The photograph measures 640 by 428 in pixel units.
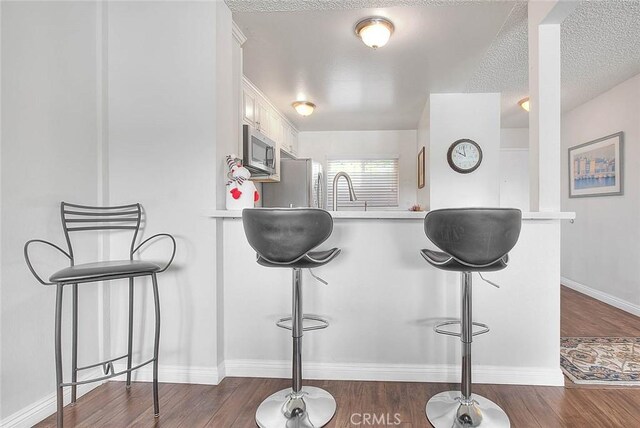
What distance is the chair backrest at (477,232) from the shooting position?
1389 mm

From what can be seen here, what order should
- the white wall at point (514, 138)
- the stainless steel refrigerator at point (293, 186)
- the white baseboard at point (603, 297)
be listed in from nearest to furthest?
the white baseboard at point (603, 297) → the stainless steel refrigerator at point (293, 186) → the white wall at point (514, 138)

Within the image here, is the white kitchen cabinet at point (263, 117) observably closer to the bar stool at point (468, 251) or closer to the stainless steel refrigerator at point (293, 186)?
the stainless steel refrigerator at point (293, 186)

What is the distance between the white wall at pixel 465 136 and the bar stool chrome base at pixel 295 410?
2.94 m

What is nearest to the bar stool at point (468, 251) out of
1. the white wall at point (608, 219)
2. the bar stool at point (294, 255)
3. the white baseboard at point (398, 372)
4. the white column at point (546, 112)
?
the white baseboard at point (398, 372)

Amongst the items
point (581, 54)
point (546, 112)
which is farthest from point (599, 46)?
point (546, 112)

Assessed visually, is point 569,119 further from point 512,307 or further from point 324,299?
point 324,299

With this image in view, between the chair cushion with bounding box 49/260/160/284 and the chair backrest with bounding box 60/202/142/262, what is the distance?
31 cm

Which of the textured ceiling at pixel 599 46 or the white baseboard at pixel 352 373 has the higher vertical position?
the textured ceiling at pixel 599 46

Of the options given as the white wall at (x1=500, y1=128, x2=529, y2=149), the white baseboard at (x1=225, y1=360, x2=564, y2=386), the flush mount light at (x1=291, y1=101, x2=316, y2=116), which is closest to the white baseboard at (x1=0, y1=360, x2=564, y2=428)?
the white baseboard at (x1=225, y1=360, x2=564, y2=386)

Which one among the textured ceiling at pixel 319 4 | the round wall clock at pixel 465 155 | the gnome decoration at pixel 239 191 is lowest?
the gnome decoration at pixel 239 191

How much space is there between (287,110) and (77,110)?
3.00 metres

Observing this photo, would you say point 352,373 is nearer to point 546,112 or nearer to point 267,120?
point 546,112

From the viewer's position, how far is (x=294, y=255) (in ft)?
4.77

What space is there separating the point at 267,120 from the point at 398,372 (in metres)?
3.09
